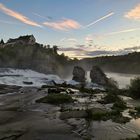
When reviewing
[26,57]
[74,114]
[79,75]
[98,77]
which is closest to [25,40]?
[26,57]

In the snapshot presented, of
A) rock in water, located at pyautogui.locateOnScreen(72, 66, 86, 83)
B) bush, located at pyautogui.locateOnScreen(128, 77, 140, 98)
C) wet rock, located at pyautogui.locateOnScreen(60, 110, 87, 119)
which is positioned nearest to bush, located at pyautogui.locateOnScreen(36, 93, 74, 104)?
wet rock, located at pyautogui.locateOnScreen(60, 110, 87, 119)

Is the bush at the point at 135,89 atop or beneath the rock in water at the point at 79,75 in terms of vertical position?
beneath

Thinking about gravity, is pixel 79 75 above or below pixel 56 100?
above

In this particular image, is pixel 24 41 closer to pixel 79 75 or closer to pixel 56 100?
pixel 79 75

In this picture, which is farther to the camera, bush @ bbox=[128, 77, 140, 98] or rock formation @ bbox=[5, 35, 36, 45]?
rock formation @ bbox=[5, 35, 36, 45]

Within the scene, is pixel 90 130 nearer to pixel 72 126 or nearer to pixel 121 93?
pixel 72 126

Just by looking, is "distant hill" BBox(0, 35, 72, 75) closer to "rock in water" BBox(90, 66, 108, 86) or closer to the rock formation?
the rock formation

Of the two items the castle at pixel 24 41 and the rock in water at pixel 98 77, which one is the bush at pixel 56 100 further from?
the castle at pixel 24 41

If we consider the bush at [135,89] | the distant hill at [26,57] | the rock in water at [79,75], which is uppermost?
the distant hill at [26,57]

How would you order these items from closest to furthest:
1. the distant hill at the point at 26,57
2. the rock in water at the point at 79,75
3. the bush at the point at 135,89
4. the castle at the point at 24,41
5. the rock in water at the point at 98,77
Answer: the bush at the point at 135,89, the rock in water at the point at 98,77, the rock in water at the point at 79,75, the distant hill at the point at 26,57, the castle at the point at 24,41

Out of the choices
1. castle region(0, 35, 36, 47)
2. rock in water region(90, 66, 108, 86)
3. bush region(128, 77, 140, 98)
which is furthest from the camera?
castle region(0, 35, 36, 47)

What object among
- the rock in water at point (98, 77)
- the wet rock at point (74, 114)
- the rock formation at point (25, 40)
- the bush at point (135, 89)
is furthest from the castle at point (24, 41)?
the wet rock at point (74, 114)

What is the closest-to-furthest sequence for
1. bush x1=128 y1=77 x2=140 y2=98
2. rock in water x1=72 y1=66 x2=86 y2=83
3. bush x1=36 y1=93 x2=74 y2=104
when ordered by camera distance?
bush x1=36 y1=93 x2=74 y2=104 < bush x1=128 y1=77 x2=140 y2=98 < rock in water x1=72 y1=66 x2=86 y2=83

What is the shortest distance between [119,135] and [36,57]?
12544 centimetres
